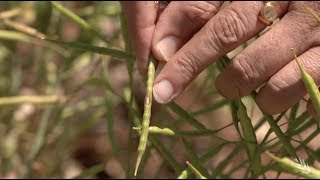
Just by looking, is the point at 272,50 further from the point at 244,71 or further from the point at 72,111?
the point at 72,111

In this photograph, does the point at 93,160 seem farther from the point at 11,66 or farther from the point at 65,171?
the point at 11,66

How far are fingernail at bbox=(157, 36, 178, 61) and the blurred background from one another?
1.31 feet

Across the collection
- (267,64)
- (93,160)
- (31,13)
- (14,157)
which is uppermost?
(267,64)

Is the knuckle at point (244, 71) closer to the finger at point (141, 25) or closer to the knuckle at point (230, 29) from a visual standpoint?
the knuckle at point (230, 29)

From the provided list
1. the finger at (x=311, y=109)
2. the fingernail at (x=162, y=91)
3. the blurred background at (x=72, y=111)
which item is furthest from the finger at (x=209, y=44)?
the blurred background at (x=72, y=111)

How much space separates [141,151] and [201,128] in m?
0.22

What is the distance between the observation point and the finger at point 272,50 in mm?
1046

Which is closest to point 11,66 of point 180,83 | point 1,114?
point 1,114

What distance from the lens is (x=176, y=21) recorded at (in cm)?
107

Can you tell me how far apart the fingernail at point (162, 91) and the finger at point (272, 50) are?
0.32 ft

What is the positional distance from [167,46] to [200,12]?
2.9 inches

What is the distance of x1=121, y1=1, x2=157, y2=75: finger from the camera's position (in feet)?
3.46

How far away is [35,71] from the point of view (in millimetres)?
1944

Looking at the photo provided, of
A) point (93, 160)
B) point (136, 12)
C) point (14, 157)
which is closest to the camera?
point (136, 12)
